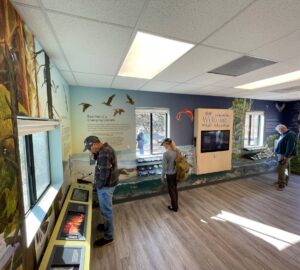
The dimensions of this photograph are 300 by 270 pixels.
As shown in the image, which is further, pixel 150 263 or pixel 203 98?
pixel 203 98

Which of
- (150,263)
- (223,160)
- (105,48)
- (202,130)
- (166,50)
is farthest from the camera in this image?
(223,160)

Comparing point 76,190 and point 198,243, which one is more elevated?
point 76,190

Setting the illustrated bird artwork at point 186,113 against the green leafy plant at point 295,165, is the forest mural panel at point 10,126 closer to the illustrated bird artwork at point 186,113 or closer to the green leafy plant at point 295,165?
the illustrated bird artwork at point 186,113

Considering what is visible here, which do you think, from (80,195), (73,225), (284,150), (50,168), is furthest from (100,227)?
(284,150)

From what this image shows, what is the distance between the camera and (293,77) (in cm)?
252

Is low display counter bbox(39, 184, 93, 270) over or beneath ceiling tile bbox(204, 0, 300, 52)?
beneath

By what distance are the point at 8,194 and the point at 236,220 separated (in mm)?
3154

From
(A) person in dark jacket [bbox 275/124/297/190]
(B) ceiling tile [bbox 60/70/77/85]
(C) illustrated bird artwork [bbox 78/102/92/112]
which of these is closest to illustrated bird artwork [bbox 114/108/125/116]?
(C) illustrated bird artwork [bbox 78/102/92/112]

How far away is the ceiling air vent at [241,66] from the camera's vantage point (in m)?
1.75

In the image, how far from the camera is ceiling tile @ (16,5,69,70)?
3.20 ft

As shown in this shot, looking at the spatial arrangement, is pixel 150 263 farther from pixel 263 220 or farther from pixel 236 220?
pixel 263 220

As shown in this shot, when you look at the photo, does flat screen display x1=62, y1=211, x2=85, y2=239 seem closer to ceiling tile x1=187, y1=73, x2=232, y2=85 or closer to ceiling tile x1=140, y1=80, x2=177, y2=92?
ceiling tile x1=140, y1=80, x2=177, y2=92

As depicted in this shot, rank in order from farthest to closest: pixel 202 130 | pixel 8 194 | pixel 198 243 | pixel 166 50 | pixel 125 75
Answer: pixel 202 130
pixel 125 75
pixel 198 243
pixel 166 50
pixel 8 194

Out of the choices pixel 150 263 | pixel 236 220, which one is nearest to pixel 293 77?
pixel 236 220
